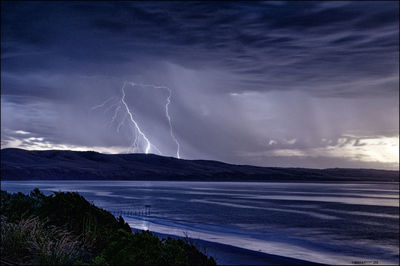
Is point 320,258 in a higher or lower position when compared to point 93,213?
lower

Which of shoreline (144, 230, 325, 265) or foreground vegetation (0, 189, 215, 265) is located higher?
foreground vegetation (0, 189, 215, 265)

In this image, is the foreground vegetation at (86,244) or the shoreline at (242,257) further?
the shoreline at (242,257)

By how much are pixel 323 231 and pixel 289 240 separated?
25.0ft

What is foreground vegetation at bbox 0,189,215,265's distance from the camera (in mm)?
10281

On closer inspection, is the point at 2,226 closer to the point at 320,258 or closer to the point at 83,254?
the point at 83,254

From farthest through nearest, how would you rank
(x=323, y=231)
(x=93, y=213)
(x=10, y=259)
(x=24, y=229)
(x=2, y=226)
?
(x=323, y=231) → (x=93, y=213) → (x=2, y=226) → (x=24, y=229) → (x=10, y=259)

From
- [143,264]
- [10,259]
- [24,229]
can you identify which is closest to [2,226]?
[24,229]

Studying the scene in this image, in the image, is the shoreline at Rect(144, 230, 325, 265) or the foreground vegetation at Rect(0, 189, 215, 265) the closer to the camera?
the foreground vegetation at Rect(0, 189, 215, 265)

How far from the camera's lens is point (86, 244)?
1270cm

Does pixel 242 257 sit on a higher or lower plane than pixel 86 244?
lower

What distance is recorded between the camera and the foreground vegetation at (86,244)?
1028 centimetres

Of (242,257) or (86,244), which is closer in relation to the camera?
(86,244)

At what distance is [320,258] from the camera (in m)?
23.8

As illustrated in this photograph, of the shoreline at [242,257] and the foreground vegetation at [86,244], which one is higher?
the foreground vegetation at [86,244]
